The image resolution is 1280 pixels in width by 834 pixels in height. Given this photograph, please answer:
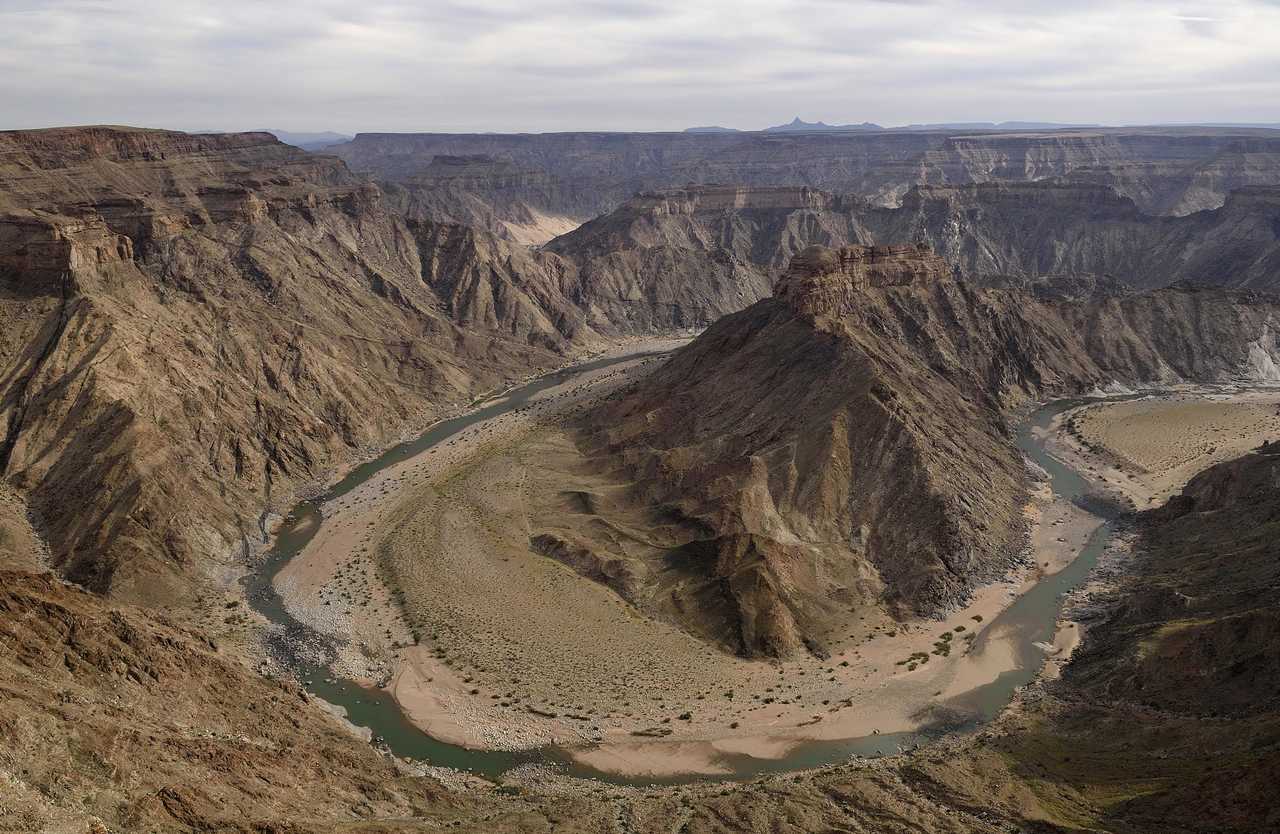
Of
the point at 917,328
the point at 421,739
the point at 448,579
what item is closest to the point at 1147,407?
the point at 917,328

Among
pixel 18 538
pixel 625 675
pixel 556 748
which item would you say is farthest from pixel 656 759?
pixel 18 538

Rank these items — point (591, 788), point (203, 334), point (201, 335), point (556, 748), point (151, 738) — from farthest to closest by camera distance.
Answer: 1. point (203, 334)
2. point (201, 335)
3. point (556, 748)
4. point (591, 788)
5. point (151, 738)

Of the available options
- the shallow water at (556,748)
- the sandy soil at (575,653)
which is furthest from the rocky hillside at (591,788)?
the sandy soil at (575,653)

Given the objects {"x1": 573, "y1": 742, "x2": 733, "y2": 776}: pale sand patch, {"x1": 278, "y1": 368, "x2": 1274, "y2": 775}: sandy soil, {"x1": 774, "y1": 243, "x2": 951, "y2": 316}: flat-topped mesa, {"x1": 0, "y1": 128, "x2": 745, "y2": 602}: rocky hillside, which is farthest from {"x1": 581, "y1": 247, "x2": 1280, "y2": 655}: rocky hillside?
{"x1": 0, "y1": 128, "x2": 745, "y2": 602}: rocky hillside

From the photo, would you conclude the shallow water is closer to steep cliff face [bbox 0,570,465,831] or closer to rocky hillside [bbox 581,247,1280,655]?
steep cliff face [bbox 0,570,465,831]

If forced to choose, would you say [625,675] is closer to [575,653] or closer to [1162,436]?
[575,653]
